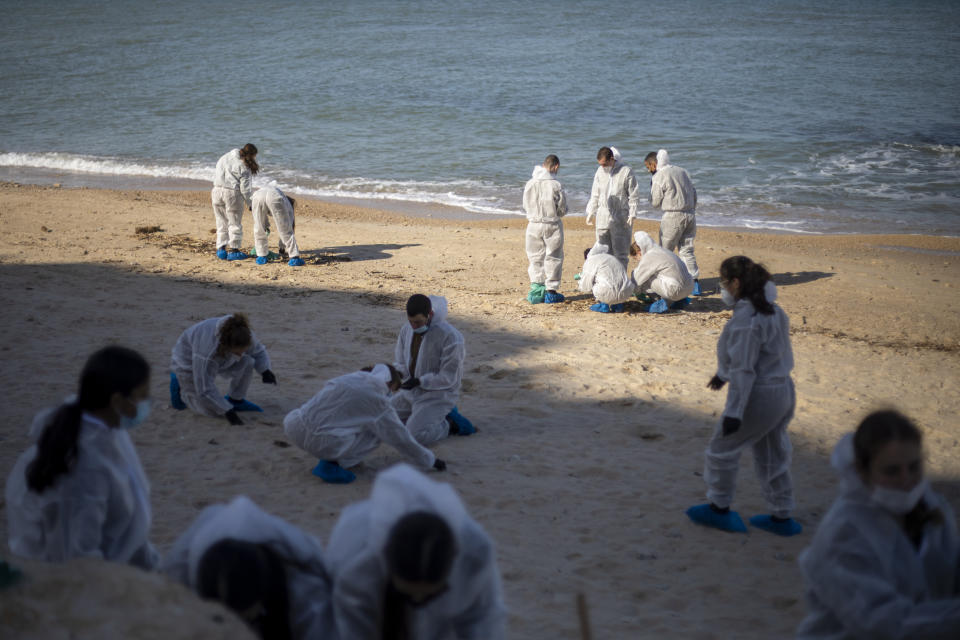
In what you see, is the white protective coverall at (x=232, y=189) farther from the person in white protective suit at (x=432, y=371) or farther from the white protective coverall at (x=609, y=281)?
the person in white protective suit at (x=432, y=371)

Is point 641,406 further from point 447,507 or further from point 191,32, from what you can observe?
point 191,32

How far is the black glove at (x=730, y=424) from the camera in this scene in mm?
4879

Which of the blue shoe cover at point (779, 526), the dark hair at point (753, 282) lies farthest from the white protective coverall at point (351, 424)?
the dark hair at point (753, 282)

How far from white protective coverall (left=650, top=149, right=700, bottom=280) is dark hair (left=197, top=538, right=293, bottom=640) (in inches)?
382

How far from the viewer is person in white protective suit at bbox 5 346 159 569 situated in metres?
2.83

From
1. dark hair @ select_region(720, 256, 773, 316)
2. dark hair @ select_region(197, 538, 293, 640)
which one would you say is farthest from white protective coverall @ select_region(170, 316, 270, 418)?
dark hair @ select_region(197, 538, 293, 640)

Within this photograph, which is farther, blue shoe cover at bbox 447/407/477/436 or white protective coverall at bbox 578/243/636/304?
white protective coverall at bbox 578/243/636/304

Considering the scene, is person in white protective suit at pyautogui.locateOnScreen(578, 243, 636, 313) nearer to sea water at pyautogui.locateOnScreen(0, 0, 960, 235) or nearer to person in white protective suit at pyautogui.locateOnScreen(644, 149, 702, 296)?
person in white protective suit at pyautogui.locateOnScreen(644, 149, 702, 296)

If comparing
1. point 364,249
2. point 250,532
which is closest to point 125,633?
point 250,532

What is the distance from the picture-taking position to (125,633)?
2285mm

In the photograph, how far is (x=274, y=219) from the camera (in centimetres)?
1259

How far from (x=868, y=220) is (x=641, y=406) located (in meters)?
12.4

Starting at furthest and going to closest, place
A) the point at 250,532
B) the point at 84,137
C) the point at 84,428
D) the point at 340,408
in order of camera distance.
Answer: the point at 84,137
the point at 340,408
the point at 84,428
the point at 250,532

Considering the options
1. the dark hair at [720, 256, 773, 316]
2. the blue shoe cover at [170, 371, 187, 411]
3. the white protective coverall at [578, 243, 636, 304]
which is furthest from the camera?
the white protective coverall at [578, 243, 636, 304]
